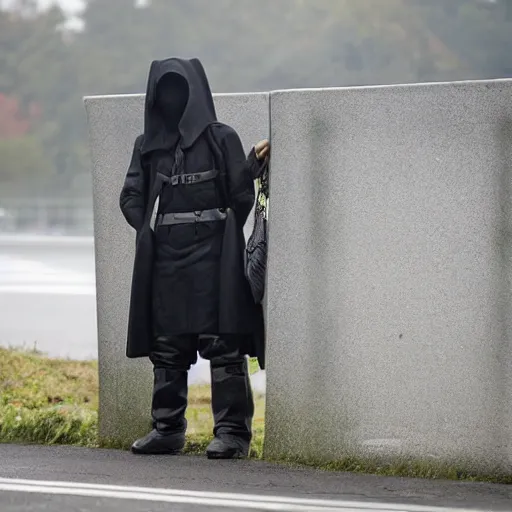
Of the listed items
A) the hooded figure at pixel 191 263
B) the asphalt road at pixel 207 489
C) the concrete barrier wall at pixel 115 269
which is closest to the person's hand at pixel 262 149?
the hooded figure at pixel 191 263

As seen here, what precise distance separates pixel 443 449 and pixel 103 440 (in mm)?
2138

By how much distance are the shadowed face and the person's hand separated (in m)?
0.46

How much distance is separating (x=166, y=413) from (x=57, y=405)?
1793mm

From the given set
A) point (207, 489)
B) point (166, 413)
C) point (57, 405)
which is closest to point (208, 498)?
point (207, 489)

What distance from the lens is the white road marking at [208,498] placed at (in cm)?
493

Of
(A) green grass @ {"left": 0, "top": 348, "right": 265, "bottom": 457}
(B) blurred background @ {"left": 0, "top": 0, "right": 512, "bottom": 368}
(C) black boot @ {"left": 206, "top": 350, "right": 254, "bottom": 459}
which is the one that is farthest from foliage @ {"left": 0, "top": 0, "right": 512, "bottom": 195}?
(C) black boot @ {"left": 206, "top": 350, "right": 254, "bottom": 459}

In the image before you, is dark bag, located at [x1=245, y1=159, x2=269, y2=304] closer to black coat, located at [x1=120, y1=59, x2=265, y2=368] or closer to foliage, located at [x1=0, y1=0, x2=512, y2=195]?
black coat, located at [x1=120, y1=59, x2=265, y2=368]

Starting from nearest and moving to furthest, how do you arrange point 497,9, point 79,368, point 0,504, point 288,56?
1. point 0,504
2. point 79,368
3. point 497,9
4. point 288,56

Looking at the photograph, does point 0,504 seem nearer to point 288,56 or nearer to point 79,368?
point 79,368

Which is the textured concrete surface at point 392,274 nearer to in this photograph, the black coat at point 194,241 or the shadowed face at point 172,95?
the black coat at point 194,241

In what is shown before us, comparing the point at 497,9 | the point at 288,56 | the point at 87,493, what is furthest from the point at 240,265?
the point at 288,56

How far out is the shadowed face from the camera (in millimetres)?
6770

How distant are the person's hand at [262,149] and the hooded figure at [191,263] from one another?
0.14ft

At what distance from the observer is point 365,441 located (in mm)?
6270
